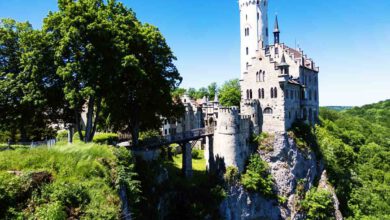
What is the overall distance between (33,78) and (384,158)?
264ft

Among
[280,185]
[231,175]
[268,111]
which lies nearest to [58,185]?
[231,175]

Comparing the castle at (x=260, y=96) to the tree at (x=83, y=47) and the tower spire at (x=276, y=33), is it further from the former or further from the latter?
the tree at (x=83, y=47)

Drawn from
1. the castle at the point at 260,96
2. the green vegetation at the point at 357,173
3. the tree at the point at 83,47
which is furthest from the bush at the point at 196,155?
the tree at the point at 83,47

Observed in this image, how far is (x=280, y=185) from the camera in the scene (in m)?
43.1

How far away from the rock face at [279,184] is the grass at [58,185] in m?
20.0

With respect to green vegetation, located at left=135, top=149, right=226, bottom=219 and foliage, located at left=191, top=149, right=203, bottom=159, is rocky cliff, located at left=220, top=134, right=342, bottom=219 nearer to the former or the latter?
green vegetation, located at left=135, top=149, right=226, bottom=219

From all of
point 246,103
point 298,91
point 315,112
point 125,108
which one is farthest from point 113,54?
point 315,112

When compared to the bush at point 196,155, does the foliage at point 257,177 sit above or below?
below

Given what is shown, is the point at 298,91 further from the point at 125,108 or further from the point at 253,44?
the point at 125,108

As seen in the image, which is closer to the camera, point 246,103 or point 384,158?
point 246,103

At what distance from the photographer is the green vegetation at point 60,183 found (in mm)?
16234

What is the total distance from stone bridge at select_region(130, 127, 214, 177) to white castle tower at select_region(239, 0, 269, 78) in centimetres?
2338

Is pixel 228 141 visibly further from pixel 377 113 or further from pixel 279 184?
pixel 377 113

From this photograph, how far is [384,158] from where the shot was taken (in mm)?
76188
